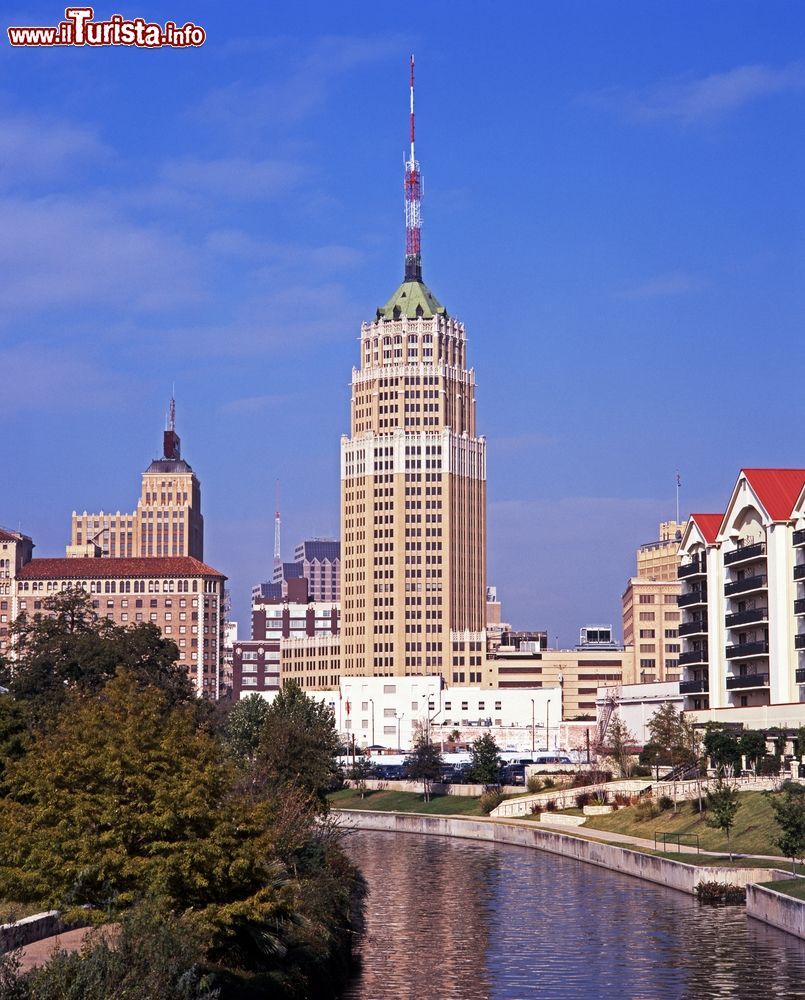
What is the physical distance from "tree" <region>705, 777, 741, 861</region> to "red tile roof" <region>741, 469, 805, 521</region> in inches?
1176

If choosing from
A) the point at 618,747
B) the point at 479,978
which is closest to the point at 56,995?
the point at 479,978

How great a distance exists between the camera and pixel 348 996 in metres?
54.9

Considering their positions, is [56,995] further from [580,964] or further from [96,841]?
A: [580,964]

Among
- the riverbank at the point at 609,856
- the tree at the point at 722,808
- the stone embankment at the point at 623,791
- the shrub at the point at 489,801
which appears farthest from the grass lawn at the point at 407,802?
the tree at the point at 722,808

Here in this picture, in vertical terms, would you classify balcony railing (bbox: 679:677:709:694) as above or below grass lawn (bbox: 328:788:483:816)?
above

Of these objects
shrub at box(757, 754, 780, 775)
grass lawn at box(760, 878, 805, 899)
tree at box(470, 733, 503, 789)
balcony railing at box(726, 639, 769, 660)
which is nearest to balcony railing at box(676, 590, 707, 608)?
balcony railing at box(726, 639, 769, 660)

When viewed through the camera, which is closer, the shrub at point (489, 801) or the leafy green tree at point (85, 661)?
the leafy green tree at point (85, 661)

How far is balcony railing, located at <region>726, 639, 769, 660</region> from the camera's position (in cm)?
12095

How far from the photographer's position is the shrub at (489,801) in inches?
5482

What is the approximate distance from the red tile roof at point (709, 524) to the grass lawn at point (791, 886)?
58.1m

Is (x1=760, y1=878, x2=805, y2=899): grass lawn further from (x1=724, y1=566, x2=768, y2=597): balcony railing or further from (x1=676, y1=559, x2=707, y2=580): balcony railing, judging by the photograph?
(x1=676, y1=559, x2=707, y2=580): balcony railing

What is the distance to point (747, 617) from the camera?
124 meters

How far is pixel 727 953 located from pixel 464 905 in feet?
71.1

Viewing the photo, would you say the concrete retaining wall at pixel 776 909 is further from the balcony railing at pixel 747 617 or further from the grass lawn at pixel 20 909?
the balcony railing at pixel 747 617
